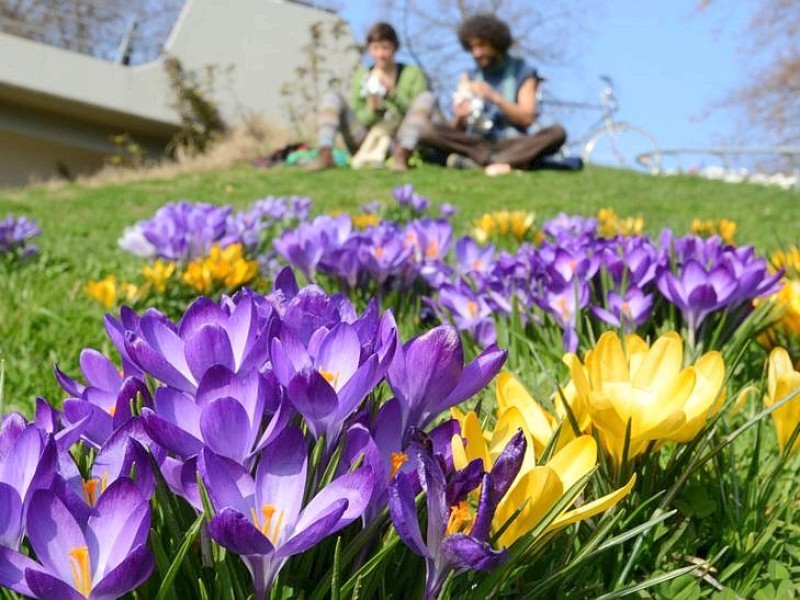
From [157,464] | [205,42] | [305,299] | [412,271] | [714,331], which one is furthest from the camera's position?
[205,42]

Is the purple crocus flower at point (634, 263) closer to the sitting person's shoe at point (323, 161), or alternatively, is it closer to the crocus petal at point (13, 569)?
the crocus petal at point (13, 569)

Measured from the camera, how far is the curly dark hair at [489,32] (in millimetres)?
9680

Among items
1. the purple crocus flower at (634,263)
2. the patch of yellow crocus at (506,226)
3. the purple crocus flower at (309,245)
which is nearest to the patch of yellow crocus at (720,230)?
the patch of yellow crocus at (506,226)

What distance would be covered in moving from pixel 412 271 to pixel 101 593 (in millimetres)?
1632

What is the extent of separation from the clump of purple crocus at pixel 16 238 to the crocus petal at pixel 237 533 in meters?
3.22

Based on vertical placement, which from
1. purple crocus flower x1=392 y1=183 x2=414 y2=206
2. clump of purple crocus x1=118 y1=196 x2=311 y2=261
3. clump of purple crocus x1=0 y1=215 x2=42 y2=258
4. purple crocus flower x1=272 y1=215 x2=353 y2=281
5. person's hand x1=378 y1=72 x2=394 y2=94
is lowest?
person's hand x1=378 y1=72 x2=394 y2=94

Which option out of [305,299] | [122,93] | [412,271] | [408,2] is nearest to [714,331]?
[412,271]

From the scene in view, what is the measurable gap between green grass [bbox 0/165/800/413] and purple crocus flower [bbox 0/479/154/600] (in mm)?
1012

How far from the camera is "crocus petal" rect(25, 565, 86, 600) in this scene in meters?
0.52

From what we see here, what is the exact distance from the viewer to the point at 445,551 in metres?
0.57

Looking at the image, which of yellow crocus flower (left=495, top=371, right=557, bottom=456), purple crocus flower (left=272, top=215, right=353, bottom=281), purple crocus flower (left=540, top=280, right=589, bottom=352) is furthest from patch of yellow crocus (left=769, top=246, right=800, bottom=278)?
yellow crocus flower (left=495, top=371, right=557, bottom=456)

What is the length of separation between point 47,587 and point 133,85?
2025cm

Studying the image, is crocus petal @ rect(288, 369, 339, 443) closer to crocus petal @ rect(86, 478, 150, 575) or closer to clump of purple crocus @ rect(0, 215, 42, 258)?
crocus petal @ rect(86, 478, 150, 575)

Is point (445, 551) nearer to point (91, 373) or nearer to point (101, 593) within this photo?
point (101, 593)
